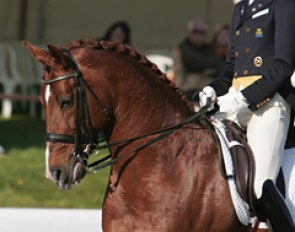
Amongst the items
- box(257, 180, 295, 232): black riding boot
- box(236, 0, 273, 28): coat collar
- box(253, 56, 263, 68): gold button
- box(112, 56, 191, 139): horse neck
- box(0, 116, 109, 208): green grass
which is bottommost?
box(0, 116, 109, 208): green grass

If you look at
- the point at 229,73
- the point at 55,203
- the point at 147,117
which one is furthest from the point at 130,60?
the point at 55,203

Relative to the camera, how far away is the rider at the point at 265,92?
5016mm

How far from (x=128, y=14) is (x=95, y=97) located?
1113 centimetres

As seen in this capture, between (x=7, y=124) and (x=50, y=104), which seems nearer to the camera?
(x=50, y=104)

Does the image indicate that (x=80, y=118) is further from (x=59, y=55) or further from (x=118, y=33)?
(x=118, y=33)

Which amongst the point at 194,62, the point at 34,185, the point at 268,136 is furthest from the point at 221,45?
the point at 268,136

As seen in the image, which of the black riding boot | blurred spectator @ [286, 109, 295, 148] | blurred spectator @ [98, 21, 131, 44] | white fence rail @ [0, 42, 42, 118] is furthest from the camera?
white fence rail @ [0, 42, 42, 118]

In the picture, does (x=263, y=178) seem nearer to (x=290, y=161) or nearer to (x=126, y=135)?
(x=290, y=161)

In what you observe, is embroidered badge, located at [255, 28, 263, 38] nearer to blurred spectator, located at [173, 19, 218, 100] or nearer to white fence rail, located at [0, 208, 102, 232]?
white fence rail, located at [0, 208, 102, 232]

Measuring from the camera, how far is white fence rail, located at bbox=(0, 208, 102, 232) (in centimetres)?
713

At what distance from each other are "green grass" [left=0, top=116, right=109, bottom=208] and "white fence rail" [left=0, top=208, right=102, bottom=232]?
1694 mm

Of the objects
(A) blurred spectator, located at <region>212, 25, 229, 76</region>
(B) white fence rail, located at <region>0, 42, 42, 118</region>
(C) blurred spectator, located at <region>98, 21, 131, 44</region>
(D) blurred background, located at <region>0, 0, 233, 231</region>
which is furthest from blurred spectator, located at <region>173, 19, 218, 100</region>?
(B) white fence rail, located at <region>0, 42, 42, 118</region>

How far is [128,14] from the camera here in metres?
15.9

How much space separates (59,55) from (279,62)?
1092 mm
